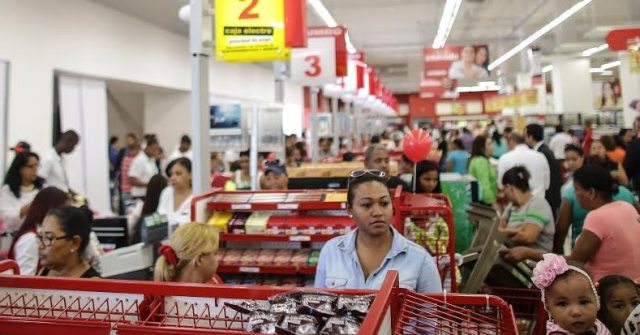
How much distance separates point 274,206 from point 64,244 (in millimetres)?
1621

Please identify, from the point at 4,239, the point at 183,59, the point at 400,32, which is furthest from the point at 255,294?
the point at 400,32

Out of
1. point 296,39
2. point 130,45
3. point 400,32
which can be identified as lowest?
point 296,39

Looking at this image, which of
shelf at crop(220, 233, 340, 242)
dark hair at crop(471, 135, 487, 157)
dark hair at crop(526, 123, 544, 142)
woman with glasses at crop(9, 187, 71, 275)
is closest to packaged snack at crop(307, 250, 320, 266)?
shelf at crop(220, 233, 340, 242)

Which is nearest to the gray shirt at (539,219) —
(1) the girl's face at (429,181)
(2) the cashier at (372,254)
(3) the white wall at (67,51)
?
(1) the girl's face at (429,181)

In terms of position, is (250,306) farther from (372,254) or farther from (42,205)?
(42,205)

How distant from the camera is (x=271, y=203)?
4031 mm

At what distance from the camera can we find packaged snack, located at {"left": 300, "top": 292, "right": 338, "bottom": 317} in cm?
135

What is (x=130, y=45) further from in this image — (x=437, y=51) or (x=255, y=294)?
(x=255, y=294)

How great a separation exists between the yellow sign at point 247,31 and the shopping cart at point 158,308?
327cm

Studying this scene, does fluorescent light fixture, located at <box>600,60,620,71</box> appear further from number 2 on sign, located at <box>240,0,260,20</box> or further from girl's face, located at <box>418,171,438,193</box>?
number 2 on sign, located at <box>240,0,260,20</box>

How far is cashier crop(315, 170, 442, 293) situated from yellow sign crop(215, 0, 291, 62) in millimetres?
2438

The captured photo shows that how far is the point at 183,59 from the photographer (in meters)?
13.7

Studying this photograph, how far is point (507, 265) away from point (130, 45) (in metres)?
9.62

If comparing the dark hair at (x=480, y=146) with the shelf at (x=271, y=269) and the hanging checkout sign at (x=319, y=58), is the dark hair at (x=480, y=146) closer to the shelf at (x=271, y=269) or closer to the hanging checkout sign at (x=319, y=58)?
the hanging checkout sign at (x=319, y=58)
